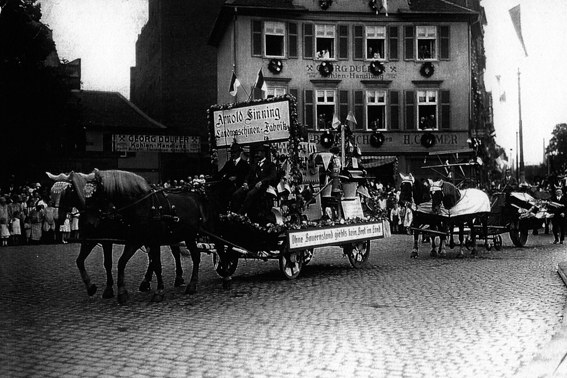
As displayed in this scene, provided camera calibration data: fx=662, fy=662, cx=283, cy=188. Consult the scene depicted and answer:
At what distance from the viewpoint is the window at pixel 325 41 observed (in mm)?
34156

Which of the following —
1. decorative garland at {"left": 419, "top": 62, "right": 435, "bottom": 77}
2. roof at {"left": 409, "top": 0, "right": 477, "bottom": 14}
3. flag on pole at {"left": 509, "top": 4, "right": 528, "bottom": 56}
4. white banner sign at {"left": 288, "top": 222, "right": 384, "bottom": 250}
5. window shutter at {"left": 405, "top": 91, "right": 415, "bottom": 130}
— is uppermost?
roof at {"left": 409, "top": 0, "right": 477, "bottom": 14}

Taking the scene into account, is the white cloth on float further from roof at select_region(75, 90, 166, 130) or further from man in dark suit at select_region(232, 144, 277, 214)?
roof at select_region(75, 90, 166, 130)

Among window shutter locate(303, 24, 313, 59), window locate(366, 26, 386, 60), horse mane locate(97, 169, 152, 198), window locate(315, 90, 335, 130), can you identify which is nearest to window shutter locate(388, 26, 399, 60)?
window locate(366, 26, 386, 60)

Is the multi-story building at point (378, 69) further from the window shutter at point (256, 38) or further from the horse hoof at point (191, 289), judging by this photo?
the horse hoof at point (191, 289)

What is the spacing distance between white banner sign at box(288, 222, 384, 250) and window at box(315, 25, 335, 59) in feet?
69.7

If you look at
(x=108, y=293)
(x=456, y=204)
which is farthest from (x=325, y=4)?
(x=108, y=293)

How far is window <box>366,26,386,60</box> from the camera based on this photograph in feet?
113

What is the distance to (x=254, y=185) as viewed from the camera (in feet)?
38.1

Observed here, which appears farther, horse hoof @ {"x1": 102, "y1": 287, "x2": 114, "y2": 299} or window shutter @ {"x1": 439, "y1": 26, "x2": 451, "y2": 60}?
window shutter @ {"x1": 439, "y1": 26, "x2": 451, "y2": 60}

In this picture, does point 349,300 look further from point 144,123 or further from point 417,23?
point 144,123

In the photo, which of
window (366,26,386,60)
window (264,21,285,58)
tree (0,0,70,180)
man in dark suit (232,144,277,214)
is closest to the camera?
man in dark suit (232,144,277,214)

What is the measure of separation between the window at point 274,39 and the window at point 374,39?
4.47 meters

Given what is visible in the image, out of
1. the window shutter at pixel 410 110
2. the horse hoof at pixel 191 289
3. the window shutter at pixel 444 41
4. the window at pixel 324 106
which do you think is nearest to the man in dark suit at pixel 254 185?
the horse hoof at pixel 191 289

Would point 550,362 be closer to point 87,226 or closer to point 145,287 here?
point 87,226
